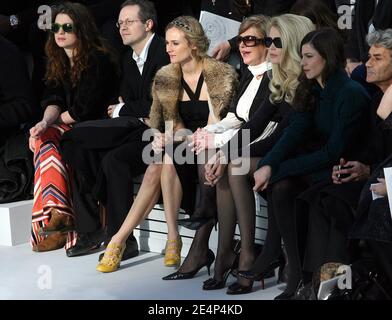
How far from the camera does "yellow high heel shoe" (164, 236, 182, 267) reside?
5.80 metres

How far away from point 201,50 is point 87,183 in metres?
1.16

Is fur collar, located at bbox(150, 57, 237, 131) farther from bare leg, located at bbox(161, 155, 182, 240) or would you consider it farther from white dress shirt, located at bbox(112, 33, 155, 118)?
white dress shirt, located at bbox(112, 33, 155, 118)

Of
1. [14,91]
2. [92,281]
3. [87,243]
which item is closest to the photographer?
[92,281]

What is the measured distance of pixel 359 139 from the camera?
Answer: 195 inches

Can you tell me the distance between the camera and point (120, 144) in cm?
618

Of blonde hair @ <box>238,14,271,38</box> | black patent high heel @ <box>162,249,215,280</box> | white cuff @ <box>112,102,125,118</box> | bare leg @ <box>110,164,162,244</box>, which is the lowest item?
black patent high heel @ <box>162,249,215,280</box>

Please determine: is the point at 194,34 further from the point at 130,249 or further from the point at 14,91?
the point at 14,91

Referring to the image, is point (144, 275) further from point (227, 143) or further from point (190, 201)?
point (227, 143)

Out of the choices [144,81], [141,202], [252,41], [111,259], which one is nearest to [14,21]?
[144,81]

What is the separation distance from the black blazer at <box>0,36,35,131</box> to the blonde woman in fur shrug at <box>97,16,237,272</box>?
3.99 feet

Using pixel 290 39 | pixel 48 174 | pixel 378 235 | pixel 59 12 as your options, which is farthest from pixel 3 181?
pixel 378 235

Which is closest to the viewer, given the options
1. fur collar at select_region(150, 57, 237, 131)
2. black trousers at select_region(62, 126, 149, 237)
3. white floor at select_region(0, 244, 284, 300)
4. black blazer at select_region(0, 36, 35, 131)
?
white floor at select_region(0, 244, 284, 300)

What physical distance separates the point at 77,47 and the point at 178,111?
41.1 inches

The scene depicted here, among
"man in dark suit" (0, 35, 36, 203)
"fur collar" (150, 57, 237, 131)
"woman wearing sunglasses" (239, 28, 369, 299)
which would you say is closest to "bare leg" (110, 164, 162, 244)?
"fur collar" (150, 57, 237, 131)
